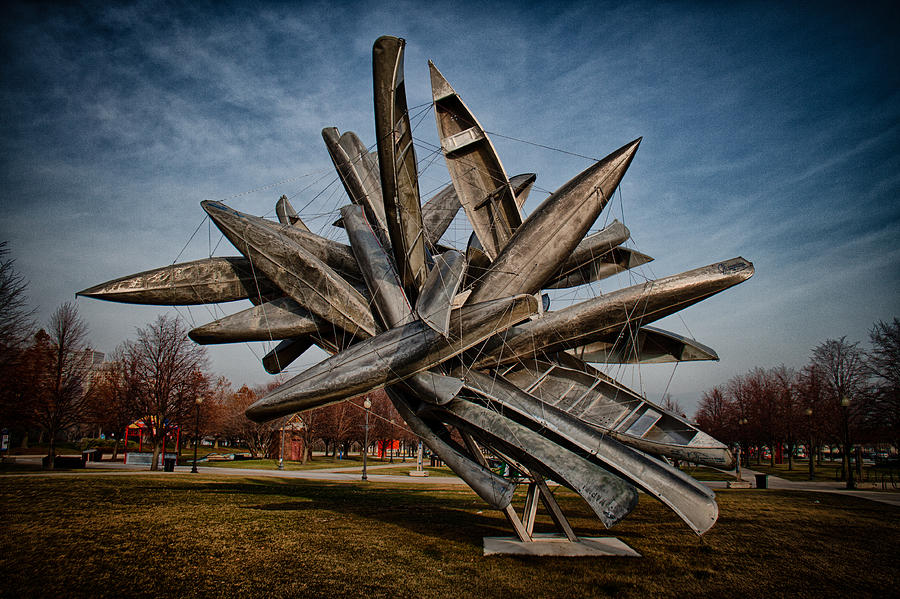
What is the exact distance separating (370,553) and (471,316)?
16.6ft

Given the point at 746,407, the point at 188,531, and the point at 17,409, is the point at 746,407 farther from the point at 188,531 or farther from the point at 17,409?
the point at 17,409

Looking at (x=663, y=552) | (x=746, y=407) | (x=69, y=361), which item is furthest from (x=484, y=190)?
(x=746, y=407)

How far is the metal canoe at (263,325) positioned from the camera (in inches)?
339

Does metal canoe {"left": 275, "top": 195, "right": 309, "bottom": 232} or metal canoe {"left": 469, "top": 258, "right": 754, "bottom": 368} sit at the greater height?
metal canoe {"left": 275, "top": 195, "right": 309, "bottom": 232}

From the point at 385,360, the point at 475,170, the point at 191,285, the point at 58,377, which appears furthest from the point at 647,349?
the point at 58,377

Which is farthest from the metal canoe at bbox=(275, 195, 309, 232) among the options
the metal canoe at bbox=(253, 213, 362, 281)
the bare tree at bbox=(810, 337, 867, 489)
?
the bare tree at bbox=(810, 337, 867, 489)

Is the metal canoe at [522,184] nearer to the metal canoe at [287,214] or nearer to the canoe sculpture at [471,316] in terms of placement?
the canoe sculpture at [471,316]

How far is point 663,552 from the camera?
10.4 metres

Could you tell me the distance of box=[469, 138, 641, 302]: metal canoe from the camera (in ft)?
25.5

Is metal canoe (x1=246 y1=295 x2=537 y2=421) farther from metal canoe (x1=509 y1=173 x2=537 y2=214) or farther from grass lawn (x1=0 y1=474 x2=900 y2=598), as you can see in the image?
metal canoe (x1=509 y1=173 x2=537 y2=214)

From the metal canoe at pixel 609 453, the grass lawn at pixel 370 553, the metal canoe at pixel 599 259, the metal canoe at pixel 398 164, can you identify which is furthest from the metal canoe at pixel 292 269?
the grass lawn at pixel 370 553

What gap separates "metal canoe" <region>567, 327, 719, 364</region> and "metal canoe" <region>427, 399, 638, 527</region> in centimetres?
240

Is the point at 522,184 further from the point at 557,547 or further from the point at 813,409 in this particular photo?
the point at 813,409

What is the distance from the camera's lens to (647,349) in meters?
10.0
